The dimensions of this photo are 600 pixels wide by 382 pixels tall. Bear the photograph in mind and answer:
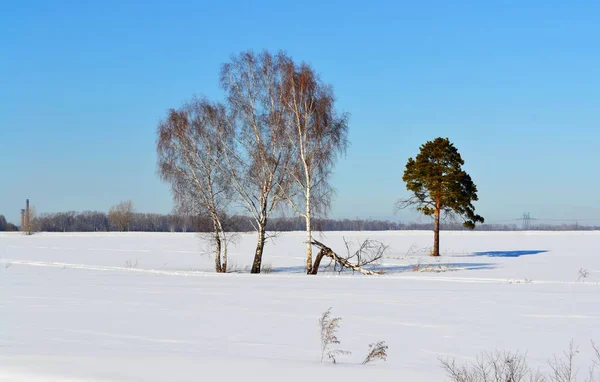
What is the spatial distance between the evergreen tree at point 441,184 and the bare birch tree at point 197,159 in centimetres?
1701

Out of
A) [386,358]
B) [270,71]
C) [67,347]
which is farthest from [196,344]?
[270,71]

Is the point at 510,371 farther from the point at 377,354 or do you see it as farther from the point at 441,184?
the point at 441,184

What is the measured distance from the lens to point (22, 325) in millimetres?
10141

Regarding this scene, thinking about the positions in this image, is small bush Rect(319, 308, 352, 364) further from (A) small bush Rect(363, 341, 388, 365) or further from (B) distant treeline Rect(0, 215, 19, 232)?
(B) distant treeline Rect(0, 215, 19, 232)

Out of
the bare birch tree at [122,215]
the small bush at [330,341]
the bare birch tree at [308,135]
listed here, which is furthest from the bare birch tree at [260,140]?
the bare birch tree at [122,215]

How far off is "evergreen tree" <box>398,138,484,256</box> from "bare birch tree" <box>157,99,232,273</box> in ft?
55.8

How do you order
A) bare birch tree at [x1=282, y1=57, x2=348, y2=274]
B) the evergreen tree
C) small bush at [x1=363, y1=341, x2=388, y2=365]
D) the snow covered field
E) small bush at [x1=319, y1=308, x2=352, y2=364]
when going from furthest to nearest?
the evergreen tree, bare birch tree at [x1=282, y1=57, x2=348, y2=274], small bush at [x1=319, y1=308, x2=352, y2=364], small bush at [x1=363, y1=341, x2=388, y2=365], the snow covered field

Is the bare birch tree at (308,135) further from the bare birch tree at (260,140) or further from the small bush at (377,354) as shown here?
the small bush at (377,354)

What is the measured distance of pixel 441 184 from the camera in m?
40.4

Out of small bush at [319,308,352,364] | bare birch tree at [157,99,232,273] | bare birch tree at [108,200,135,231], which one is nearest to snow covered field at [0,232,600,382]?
small bush at [319,308,352,364]

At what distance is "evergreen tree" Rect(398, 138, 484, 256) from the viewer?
40.4 metres

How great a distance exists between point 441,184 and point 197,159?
18482 mm

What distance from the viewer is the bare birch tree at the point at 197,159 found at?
28562 mm

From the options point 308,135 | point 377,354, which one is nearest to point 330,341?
point 377,354
